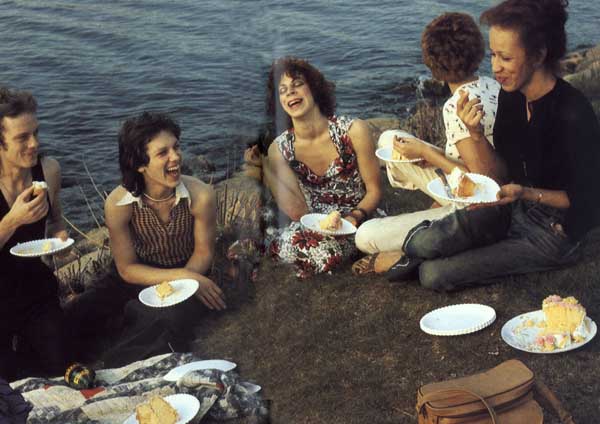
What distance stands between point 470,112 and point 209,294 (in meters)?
1.60

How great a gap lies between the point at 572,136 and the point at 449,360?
4.20 ft

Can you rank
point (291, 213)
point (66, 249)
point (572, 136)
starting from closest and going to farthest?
point (66, 249) < point (572, 136) < point (291, 213)

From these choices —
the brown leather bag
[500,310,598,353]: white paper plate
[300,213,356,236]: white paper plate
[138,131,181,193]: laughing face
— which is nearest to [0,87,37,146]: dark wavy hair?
[138,131,181,193]: laughing face

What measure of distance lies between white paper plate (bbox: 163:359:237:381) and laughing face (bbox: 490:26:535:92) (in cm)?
188

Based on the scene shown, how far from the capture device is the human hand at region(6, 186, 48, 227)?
390 centimetres

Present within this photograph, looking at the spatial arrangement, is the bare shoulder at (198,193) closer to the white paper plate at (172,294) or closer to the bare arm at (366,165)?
the white paper plate at (172,294)

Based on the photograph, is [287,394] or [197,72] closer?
[287,394]

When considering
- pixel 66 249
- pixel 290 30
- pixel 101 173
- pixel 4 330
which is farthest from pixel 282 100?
pixel 4 330

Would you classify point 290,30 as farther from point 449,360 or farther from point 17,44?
point 449,360

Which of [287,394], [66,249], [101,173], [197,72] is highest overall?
[197,72]

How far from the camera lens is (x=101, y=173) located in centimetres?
412

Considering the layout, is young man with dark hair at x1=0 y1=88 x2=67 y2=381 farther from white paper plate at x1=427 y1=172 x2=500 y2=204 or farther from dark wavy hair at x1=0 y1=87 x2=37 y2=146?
white paper plate at x1=427 y1=172 x2=500 y2=204

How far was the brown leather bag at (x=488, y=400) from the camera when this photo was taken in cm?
323

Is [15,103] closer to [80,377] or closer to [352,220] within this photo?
[80,377]
